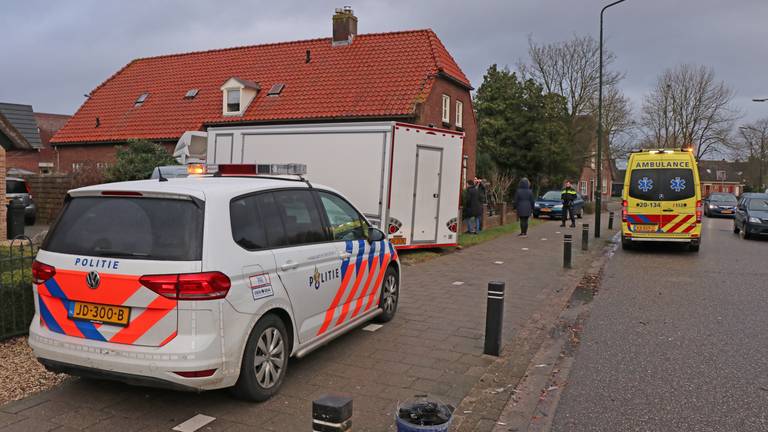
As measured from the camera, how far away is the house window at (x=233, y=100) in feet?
80.1

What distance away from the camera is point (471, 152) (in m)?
27.4

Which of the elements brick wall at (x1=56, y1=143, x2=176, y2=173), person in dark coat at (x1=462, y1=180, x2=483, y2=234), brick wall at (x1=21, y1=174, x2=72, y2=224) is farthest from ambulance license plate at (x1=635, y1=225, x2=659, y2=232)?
brick wall at (x1=56, y1=143, x2=176, y2=173)

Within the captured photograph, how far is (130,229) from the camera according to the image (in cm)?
398

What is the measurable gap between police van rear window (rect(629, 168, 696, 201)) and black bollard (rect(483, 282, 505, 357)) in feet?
32.8

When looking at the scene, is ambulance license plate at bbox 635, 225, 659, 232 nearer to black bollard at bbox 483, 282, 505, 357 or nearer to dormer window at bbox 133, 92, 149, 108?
black bollard at bbox 483, 282, 505, 357

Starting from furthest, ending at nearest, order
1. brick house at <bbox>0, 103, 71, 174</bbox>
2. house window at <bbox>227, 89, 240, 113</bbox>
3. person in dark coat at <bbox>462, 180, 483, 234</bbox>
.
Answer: house window at <bbox>227, 89, 240, 113</bbox> < person in dark coat at <bbox>462, 180, 483, 234</bbox> < brick house at <bbox>0, 103, 71, 174</bbox>

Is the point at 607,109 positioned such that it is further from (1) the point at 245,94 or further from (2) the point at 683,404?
(2) the point at 683,404

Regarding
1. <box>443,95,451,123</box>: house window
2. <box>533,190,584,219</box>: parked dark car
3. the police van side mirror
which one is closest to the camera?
the police van side mirror

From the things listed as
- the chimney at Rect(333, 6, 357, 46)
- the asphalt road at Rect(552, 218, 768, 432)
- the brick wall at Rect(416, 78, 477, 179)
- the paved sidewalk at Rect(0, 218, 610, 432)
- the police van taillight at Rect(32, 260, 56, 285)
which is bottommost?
the paved sidewalk at Rect(0, 218, 610, 432)

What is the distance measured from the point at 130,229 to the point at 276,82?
22.0 metres

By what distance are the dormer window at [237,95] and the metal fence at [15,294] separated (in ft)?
63.0

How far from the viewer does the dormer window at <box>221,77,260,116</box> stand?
2411 centimetres

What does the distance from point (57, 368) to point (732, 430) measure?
15.6ft

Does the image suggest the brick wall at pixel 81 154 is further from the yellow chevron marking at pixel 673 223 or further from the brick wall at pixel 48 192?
the yellow chevron marking at pixel 673 223
